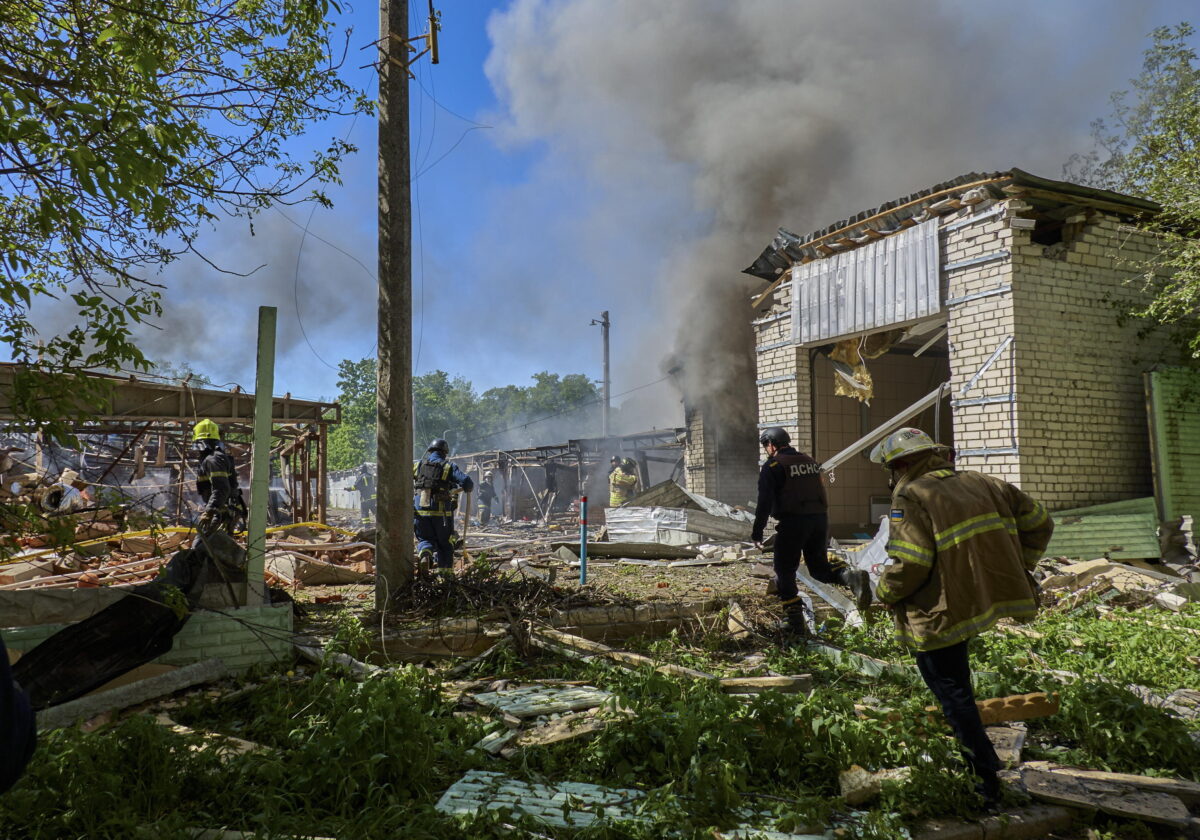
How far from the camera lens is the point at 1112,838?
10.1ft

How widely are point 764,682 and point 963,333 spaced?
6.54 metres

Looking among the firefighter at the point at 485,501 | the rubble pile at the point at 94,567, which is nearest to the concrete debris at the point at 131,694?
the rubble pile at the point at 94,567

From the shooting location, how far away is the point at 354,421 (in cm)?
4422

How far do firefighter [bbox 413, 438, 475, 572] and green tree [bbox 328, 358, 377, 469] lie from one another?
35.0 metres

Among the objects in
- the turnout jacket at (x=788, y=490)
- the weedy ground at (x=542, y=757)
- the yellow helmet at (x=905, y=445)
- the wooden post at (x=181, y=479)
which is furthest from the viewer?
the wooden post at (x=181, y=479)

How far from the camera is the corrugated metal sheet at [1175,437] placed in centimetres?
895

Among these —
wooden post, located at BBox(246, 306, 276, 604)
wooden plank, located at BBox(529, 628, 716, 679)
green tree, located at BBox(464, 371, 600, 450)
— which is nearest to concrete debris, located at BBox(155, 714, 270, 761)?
wooden post, located at BBox(246, 306, 276, 604)

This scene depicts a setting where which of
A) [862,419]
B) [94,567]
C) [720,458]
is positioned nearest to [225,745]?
[94,567]

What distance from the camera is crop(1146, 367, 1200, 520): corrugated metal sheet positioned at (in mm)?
8945

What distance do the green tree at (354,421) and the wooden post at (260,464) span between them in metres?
37.7

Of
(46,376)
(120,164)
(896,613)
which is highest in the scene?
(120,164)

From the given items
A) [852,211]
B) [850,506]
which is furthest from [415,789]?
[852,211]

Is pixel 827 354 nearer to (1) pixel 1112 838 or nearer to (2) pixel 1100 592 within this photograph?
Answer: (2) pixel 1100 592

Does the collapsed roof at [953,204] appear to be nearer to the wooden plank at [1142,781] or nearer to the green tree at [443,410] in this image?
the wooden plank at [1142,781]
